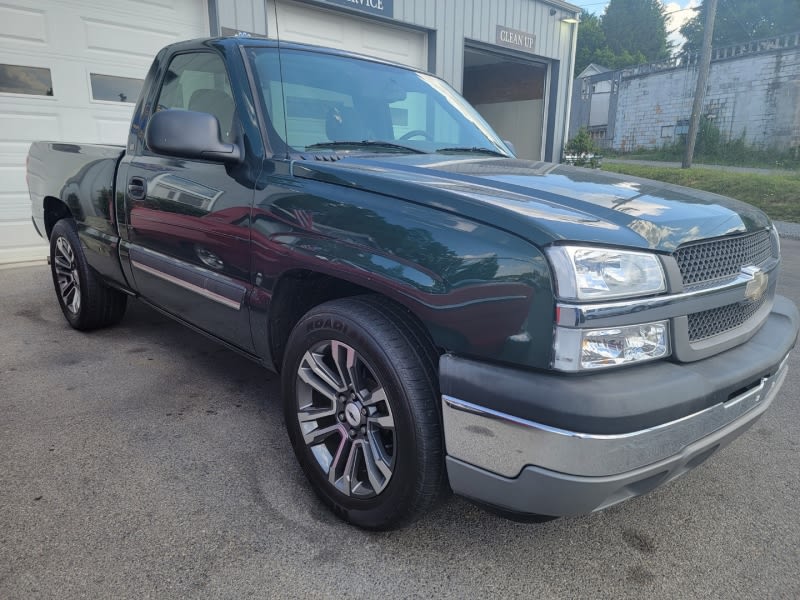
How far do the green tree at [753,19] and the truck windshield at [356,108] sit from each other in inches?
2251

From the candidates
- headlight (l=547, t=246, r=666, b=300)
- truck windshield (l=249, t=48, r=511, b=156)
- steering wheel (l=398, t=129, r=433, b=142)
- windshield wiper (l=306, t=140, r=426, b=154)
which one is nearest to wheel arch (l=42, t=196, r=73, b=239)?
truck windshield (l=249, t=48, r=511, b=156)

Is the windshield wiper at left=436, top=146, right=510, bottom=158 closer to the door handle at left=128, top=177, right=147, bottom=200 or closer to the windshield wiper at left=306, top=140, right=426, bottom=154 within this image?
the windshield wiper at left=306, top=140, right=426, bottom=154

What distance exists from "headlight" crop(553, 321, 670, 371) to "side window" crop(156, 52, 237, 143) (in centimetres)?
177

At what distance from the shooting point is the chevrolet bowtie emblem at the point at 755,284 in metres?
2.02

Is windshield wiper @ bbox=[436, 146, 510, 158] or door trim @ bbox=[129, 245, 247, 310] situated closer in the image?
door trim @ bbox=[129, 245, 247, 310]

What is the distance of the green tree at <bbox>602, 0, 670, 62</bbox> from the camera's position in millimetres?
64250

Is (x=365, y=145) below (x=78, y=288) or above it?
above

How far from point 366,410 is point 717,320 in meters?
1.21

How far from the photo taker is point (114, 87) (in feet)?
23.3

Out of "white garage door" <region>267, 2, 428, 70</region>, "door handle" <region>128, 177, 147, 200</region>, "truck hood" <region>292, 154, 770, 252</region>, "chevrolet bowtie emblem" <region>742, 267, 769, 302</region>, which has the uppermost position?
"white garage door" <region>267, 2, 428, 70</region>

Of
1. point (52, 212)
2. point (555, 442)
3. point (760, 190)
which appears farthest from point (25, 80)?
point (760, 190)

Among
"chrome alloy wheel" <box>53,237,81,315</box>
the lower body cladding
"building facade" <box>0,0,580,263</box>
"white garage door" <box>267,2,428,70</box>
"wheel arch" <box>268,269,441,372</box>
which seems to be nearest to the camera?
the lower body cladding

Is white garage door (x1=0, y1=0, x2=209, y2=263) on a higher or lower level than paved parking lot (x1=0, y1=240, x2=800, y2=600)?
higher

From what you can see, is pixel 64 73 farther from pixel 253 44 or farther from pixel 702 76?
pixel 702 76
